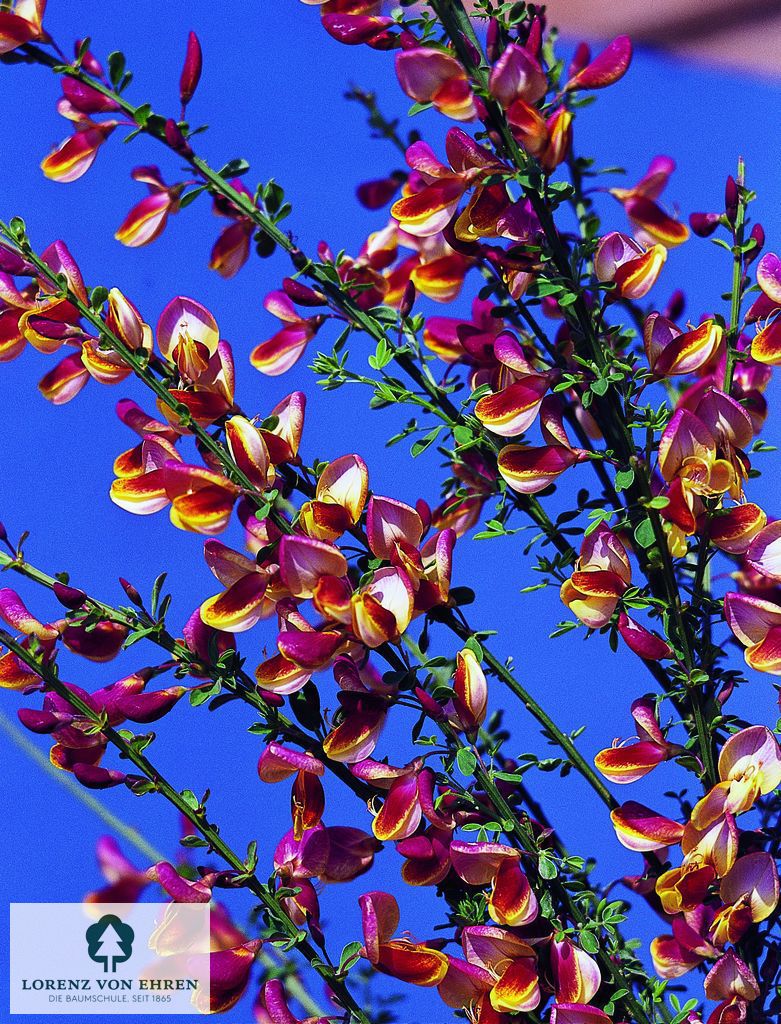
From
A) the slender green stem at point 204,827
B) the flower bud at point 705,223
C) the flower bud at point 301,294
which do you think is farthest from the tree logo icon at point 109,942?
the flower bud at point 705,223

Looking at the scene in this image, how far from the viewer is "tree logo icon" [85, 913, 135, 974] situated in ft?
1.32

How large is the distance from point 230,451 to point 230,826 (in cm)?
33

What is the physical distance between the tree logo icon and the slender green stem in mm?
80

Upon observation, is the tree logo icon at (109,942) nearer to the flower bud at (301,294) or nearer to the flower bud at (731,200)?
the flower bud at (301,294)

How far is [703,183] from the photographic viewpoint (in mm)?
671

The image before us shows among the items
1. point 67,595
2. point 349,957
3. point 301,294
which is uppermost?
point 301,294

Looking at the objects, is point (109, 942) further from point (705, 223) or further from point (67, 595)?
point (705, 223)

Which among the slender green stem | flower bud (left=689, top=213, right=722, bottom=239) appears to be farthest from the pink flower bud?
flower bud (left=689, top=213, right=722, bottom=239)

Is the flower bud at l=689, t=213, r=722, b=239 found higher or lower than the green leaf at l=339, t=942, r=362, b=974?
higher

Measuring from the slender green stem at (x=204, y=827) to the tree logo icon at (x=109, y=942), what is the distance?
0.08m

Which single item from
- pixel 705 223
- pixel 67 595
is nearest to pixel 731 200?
pixel 705 223

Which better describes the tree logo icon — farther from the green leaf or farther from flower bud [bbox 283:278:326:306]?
flower bud [bbox 283:278:326:306]

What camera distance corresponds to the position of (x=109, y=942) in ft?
1.34

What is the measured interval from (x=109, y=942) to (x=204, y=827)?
10cm
